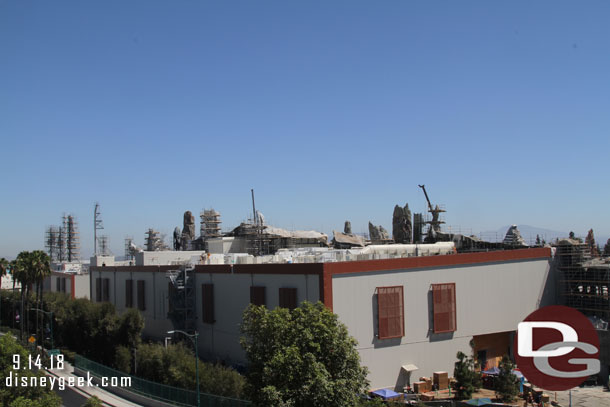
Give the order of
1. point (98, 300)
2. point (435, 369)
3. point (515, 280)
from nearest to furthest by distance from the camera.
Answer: point (435, 369) < point (515, 280) < point (98, 300)

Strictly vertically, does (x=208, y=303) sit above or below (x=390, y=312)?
below

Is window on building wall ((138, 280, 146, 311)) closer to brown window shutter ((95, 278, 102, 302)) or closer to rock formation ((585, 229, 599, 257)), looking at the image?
brown window shutter ((95, 278, 102, 302))

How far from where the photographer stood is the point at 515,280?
166 ft

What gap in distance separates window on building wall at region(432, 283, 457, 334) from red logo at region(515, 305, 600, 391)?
6651 millimetres

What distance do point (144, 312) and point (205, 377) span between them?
28.7 meters

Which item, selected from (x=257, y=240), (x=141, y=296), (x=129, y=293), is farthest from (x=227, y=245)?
(x=129, y=293)

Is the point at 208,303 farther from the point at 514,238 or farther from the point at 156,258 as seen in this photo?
the point at 514,238

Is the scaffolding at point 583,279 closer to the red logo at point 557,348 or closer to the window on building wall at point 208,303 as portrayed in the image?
the red logo at point 557,348

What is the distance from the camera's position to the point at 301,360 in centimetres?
2848

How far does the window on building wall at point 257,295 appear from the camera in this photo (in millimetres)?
46781

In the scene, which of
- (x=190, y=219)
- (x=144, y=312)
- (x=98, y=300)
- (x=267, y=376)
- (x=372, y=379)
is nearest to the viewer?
(x=267, y=376)

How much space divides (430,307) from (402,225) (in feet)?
124

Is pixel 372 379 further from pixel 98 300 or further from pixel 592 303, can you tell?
pixel 98 300

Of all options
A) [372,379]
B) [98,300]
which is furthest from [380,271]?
[98,300]
